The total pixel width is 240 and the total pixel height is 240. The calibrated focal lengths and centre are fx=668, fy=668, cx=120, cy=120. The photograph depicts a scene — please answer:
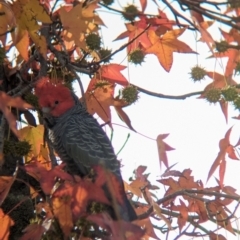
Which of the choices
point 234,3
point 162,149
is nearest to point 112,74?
point 162,149

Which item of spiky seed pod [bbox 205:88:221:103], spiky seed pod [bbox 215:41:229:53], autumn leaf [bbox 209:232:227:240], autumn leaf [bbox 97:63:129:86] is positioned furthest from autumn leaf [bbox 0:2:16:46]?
autumn leaf [bbox 209:232:227:240]

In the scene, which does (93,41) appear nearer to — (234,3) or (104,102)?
(104,102)

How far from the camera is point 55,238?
341 centimetres

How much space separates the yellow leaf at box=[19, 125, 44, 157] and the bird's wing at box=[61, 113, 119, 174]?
0.33 metres

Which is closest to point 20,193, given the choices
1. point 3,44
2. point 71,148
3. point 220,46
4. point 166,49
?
point 71,148

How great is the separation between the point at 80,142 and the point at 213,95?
3.86 ft

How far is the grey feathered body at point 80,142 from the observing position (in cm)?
468

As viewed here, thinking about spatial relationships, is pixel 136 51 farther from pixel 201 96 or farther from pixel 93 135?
pixel 93 135

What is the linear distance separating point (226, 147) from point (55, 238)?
3.98 feet

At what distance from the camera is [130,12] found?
4.02 meters

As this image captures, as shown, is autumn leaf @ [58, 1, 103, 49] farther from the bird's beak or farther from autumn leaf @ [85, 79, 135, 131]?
the bird's beak

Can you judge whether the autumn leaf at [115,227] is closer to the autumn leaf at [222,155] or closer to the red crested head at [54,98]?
the autumn leaf at [222,155]

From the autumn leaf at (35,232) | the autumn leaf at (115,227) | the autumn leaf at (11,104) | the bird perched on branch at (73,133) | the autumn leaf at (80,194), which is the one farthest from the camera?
the bird perched on branch at (73,133)

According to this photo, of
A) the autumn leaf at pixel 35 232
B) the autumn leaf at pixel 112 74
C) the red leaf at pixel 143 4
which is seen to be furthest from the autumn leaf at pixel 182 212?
the red leaf at pixel 143 4
